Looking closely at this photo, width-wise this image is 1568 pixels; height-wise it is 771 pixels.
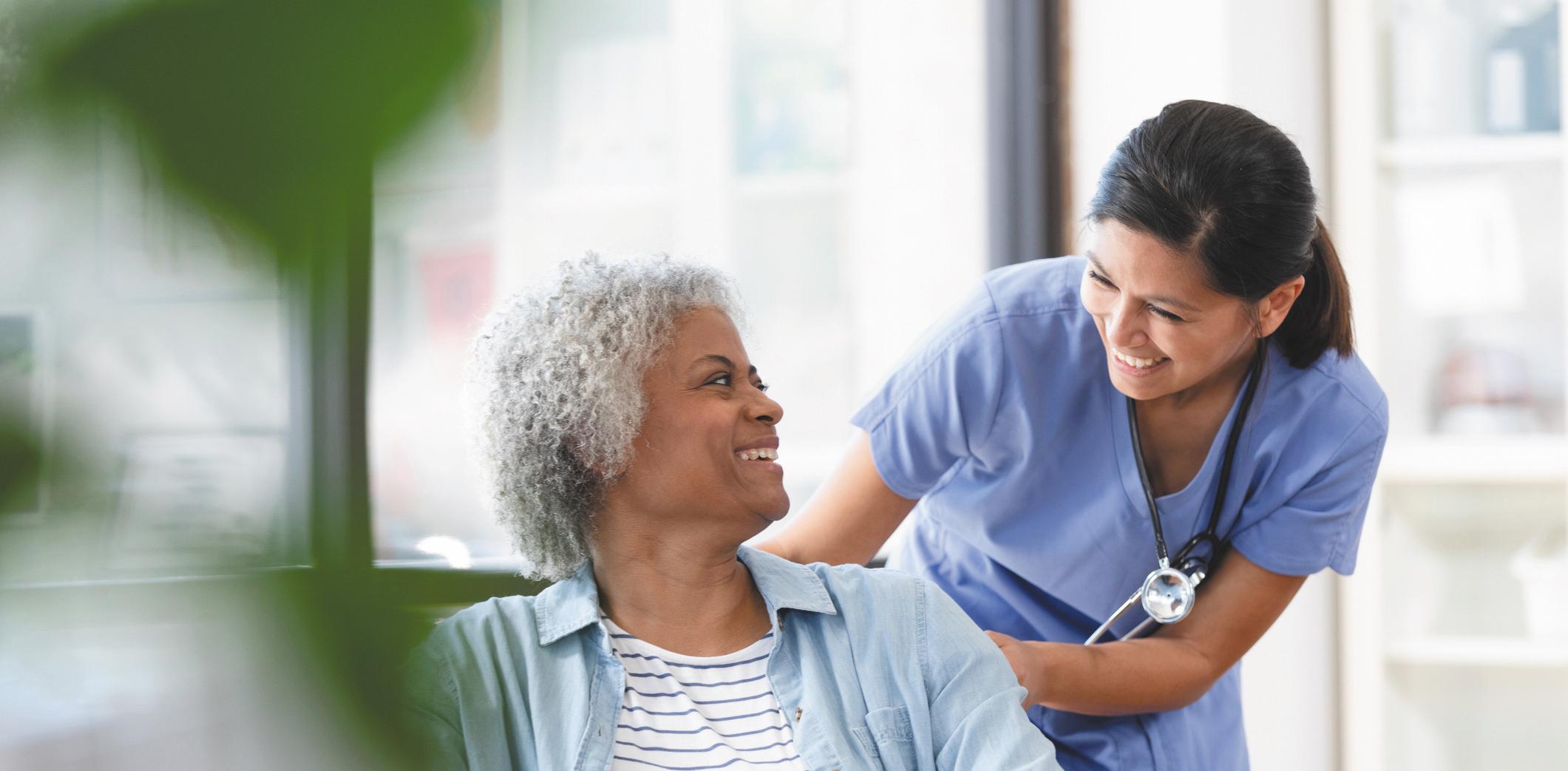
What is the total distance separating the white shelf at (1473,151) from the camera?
268 centimetres

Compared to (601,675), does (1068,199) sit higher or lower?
higher

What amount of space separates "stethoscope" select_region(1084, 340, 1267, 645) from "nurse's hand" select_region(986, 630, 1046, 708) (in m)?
0.10

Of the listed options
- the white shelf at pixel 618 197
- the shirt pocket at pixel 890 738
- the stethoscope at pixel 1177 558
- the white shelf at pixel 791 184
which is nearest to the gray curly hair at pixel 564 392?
the shirt pocket at pixel 890 738

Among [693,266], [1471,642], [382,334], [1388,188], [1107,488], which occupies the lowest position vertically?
[1471,642]

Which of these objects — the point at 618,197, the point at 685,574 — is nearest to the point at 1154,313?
the point at 685,574

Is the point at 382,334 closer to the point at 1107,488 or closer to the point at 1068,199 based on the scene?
the point at 1107,488

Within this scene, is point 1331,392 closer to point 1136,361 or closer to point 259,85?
point 1136,361

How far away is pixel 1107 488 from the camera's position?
149 centimetres

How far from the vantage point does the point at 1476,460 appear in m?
2.76

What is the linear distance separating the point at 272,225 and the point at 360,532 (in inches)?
2.0

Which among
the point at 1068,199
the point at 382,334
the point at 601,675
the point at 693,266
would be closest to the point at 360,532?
the point at 382,334

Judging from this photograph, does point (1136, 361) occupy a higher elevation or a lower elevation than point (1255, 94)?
lower

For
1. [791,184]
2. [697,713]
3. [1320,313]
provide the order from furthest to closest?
1. [791,184]
2. [1320,313]
3. [697,713]

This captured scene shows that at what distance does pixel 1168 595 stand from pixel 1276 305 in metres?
0.32
